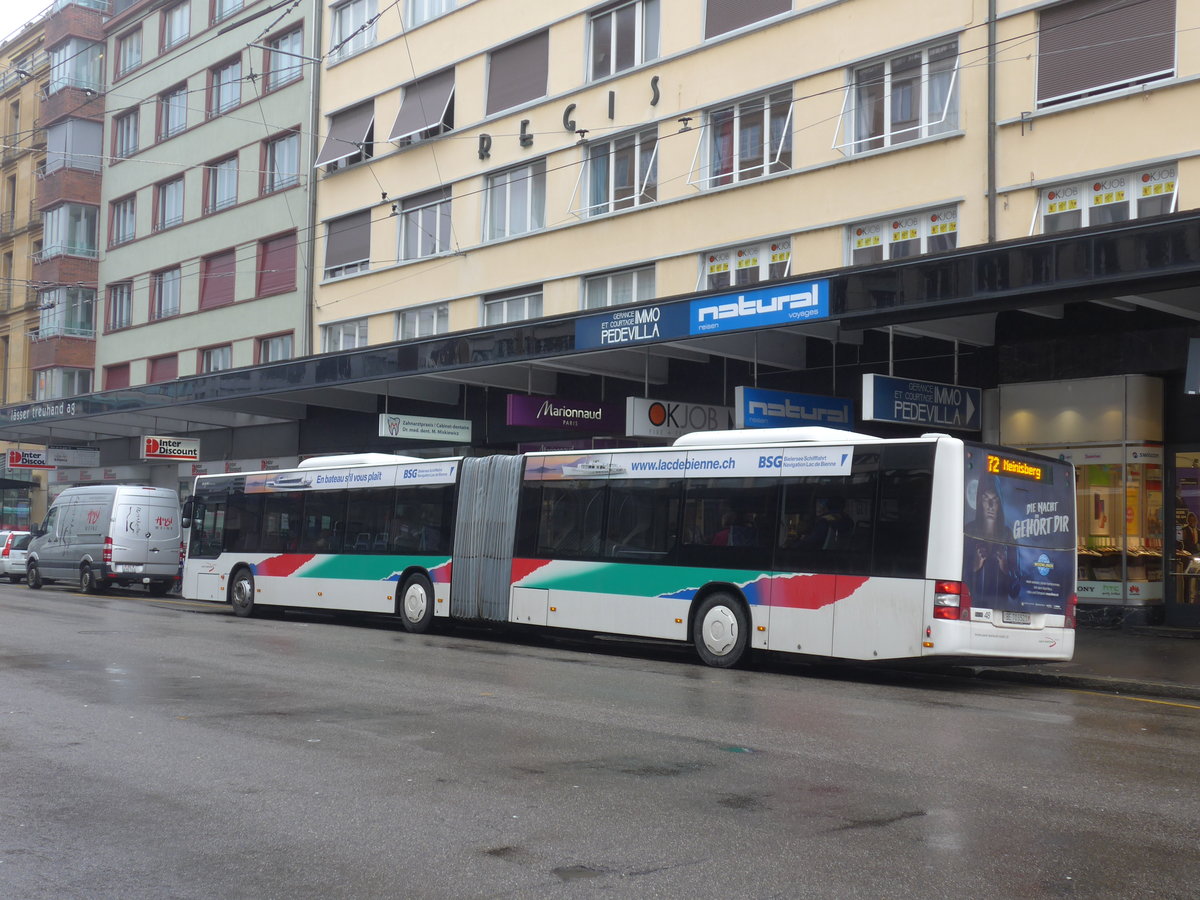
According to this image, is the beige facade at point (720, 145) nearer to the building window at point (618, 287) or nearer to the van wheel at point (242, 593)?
the building window at point (618, 287)

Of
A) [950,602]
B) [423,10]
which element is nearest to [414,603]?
[950,602]

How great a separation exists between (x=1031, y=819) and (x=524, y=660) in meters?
8.94

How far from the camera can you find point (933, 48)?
2120 centimetres

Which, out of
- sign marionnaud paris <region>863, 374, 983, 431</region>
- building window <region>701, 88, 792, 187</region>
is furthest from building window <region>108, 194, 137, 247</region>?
sign marionnaud paris <region>863, 374, 983, 431</region>

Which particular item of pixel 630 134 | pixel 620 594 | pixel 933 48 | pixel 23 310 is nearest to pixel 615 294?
pixel 630 134

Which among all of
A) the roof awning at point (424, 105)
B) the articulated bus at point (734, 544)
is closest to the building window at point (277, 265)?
the roof awning at point (424, 105)

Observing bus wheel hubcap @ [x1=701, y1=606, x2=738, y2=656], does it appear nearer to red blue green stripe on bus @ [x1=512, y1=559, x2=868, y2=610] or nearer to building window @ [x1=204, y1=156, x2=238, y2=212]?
red blue green stripe on bus @ [x1=512, y1=559, x2=868, y2=610]

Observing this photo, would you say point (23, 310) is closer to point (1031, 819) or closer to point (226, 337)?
point (226, 337)

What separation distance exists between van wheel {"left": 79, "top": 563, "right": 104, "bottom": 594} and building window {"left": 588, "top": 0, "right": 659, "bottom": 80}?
16.1m

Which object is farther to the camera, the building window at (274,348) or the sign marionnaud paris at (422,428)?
the building window at (274,348)

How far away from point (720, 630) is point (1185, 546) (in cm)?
767

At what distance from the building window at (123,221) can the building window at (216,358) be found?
6985mm

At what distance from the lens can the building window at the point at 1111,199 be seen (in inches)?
720

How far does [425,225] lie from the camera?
3164 centimetres
